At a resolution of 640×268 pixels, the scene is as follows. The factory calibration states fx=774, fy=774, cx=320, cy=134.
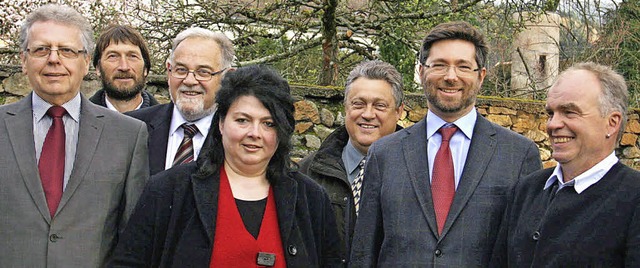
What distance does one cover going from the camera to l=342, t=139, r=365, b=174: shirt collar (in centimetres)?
395

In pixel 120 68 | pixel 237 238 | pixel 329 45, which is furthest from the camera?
pixel 329 45

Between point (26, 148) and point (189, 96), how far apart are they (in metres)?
0.90

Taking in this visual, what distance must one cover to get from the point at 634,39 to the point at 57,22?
10331 millimetres

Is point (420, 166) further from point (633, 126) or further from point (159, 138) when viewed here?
point (633, 126)

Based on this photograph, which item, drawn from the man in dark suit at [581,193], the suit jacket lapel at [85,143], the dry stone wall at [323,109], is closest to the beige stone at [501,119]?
the dry stone wall at [323,109]

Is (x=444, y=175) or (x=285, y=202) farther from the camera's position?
(x=444, y=175)

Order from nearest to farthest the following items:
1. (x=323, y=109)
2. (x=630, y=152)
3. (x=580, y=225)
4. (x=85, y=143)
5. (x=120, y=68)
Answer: (x=580, y=225) → (x=85, y=143) → (x=120, y=68) → (x=323, y=109) → (x=630, y=152)

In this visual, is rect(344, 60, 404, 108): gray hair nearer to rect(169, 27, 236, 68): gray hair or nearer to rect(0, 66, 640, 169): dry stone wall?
rect(169, 27, 236, 68): gray hair

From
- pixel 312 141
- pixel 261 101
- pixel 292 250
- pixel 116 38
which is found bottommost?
pixel 292 250

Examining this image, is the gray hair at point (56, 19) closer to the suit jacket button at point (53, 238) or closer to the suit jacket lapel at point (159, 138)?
the suit jacket lapel at point (159, 138)

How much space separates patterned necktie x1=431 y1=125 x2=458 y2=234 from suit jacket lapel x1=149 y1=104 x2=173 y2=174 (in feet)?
4.09

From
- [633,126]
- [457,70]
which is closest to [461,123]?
[457,70]

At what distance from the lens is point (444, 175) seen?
3.29 metres

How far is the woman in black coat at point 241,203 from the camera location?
291 cm
